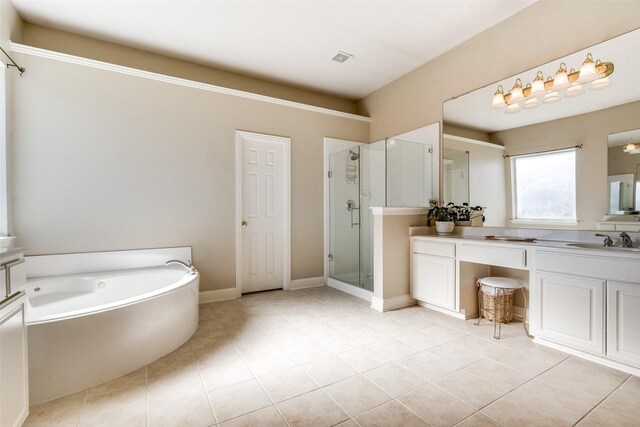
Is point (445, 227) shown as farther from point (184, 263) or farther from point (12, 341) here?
point (12, 341)

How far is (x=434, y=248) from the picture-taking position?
3076 millimetres

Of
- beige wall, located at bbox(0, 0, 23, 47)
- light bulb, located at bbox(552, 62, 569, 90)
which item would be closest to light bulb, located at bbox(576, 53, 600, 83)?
light bulb, located at bbox(552, 62, 569, 90)

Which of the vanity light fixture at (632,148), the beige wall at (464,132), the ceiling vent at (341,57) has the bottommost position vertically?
the vanity light fixture at (632,148)

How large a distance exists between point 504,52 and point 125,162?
3976mm

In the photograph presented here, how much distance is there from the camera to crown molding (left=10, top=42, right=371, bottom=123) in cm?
273

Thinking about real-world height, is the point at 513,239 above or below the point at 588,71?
below

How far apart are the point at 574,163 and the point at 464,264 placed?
4.09 feet

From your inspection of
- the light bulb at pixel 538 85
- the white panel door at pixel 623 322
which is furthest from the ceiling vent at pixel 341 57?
A: the white panel door at pixel 623 322

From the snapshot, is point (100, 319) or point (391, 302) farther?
point (391, 302)

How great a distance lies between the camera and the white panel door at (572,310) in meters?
2.01

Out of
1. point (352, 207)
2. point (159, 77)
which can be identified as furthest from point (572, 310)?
point (159, 77)

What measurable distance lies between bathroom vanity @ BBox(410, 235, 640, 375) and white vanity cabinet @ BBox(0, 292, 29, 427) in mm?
3095

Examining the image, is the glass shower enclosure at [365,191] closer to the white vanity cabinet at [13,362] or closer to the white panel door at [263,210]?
the white panel door at [263,210]

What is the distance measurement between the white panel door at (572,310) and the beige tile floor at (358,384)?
14cm
